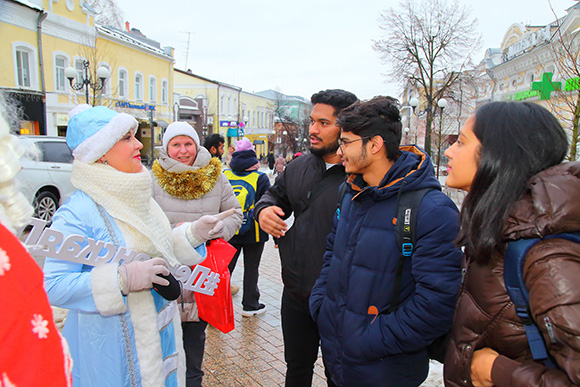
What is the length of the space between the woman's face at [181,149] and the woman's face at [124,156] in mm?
995

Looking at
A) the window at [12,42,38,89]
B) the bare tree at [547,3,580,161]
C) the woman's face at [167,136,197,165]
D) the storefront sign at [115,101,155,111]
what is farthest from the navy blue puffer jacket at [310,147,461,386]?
the storefront sign at [115,101,155,111]

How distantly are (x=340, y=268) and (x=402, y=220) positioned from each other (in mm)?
410

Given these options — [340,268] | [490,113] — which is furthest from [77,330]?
[490,113]

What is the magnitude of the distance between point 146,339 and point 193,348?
1.13m

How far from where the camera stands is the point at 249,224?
15.2ft

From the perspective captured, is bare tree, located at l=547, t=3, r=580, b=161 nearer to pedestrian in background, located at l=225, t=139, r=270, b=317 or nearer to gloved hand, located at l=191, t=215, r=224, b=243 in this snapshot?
pedestrian in background, located at l=225, t=139, r=270, b=317

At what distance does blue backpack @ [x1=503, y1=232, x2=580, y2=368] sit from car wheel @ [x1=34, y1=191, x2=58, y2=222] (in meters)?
9.77

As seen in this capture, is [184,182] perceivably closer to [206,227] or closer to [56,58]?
[206,227]

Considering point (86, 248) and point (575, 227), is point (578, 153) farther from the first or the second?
point (86, 248)

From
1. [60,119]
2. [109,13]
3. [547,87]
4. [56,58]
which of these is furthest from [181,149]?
[109,13]

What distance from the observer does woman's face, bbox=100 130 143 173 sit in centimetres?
203

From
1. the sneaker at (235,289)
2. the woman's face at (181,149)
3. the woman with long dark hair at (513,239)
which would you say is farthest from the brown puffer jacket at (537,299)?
the sneaker at (235,289)

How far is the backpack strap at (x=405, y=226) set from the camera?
5.69 feet

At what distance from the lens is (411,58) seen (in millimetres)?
26312
